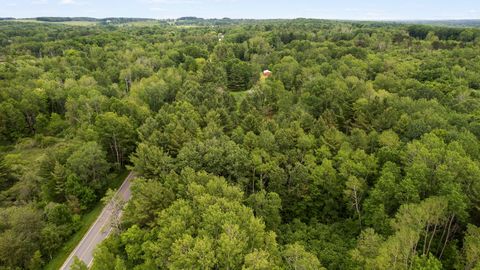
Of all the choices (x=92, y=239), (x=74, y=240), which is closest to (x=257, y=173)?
(x=92, y=239)

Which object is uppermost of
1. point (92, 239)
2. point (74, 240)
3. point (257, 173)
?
point (257, 173)

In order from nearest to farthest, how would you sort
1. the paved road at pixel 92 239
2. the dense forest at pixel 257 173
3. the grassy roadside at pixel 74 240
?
the dense forest at pixel 257 173 → the paved road at pixel 92 239 → the grassy roadside at pixel 74 240

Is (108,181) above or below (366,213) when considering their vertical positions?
below

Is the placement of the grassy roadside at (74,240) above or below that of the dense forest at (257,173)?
below

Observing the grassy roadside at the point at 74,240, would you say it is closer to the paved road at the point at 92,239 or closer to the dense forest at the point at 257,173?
the paved road at the point at 92,239

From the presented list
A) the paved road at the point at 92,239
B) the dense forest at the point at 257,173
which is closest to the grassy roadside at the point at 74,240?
the paved road at the point at 92,239

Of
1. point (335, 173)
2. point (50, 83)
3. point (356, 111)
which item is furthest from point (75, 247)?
point (50, 83)

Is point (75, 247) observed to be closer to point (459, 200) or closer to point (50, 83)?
point (459, 200)

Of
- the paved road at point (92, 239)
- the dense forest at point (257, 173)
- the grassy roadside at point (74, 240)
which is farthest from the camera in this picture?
the grassy roadside at point (74, 240)

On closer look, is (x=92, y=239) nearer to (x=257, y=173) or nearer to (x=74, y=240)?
(x=74, y=240)
